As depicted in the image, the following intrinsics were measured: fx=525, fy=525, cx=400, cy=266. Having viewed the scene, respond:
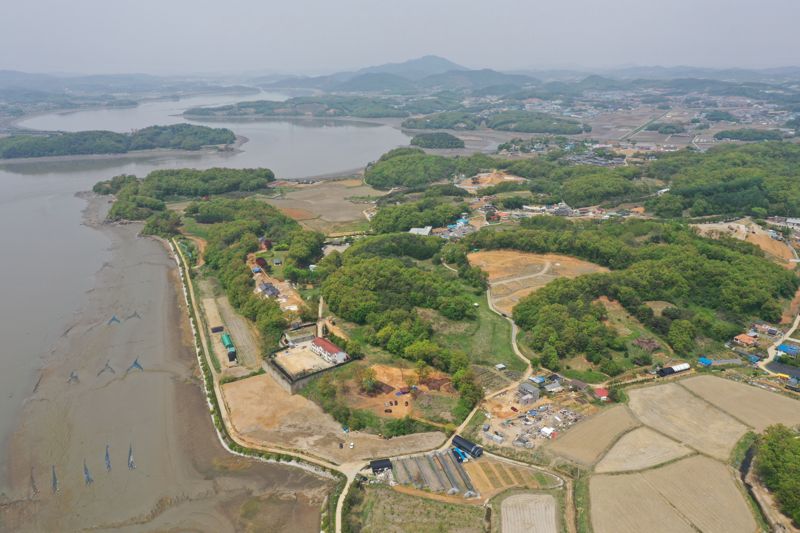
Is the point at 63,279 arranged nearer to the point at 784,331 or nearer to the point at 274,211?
the point at 274,211

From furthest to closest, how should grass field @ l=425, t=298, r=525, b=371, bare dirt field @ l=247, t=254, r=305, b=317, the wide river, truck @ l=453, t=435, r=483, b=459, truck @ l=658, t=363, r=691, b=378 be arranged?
1. bare dirt field @ l=247, t=254, r=305, b=317
2. the wide river
3. grass field @ l=425, t=298, r=525, b=371
4. truck @ l=658, t=363, r=691, b=378
5. truck @ l=453, t=435, r=483, b=459

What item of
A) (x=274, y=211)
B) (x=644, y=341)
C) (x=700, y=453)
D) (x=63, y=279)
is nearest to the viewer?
(x=700, y=453)

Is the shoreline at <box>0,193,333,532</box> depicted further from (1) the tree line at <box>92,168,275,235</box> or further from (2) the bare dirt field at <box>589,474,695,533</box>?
(1) the tree line at <box>92,168,275,235</box>

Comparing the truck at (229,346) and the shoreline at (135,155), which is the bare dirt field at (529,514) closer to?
the truck at (229,346)

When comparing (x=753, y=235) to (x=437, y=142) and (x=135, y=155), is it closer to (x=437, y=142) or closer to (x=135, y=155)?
(x=437, y=142)

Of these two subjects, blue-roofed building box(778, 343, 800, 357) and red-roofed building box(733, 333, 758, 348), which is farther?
red-roofed building box(733, 333, 758, 348)

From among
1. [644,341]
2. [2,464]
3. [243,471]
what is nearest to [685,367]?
[644,341]

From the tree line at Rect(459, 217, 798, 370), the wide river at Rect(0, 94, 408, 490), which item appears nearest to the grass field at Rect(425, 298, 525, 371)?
the tree line at Rect(459, 217, 798, 370)
